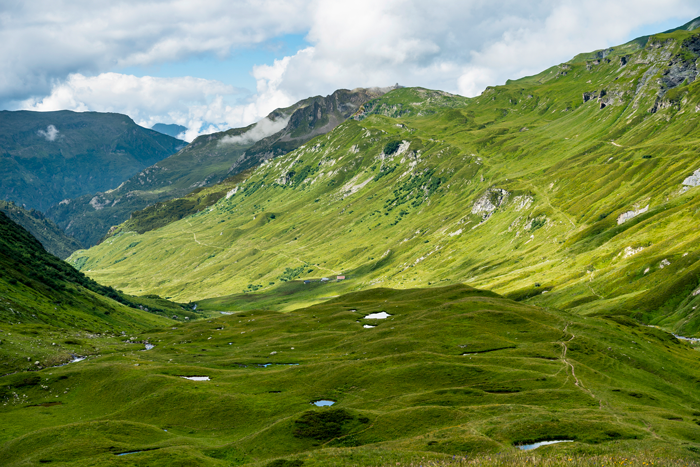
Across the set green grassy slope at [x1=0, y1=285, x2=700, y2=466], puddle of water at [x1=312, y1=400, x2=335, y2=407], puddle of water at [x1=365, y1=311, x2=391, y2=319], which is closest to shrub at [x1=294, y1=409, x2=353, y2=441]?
green grassy slope at [x1=0, y1=285, x2=700, y2=466]

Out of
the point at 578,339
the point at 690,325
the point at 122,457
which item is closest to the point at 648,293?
the point at 690,325

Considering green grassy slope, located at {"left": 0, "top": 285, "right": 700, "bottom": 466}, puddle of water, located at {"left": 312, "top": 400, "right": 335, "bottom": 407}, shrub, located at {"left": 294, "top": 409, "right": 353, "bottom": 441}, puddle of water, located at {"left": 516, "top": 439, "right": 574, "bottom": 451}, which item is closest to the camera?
puddle of water, located at {"left": 516, "top": 439, "right": 574, "bottom": 451}

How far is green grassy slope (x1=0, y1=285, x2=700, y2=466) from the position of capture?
55625mm

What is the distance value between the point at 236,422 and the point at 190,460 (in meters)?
20.6

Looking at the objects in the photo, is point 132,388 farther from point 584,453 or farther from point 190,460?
point 584,453

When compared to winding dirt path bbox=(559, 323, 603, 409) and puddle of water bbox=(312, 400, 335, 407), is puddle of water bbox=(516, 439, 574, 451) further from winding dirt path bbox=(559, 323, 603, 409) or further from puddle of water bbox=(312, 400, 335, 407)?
puddle of water bbox=(312, 400, 335, 407)

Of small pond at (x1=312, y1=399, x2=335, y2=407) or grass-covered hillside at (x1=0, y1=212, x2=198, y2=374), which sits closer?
small pond at (x1=312, y1=399, x2=335, y2=407)

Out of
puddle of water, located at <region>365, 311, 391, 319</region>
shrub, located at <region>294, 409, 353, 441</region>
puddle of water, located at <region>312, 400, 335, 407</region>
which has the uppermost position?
shrub, located at <region>294, 409, 353, 441</region>

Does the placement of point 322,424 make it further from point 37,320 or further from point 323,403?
point 37,320

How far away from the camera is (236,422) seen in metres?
72.6

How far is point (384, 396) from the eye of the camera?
256 ft

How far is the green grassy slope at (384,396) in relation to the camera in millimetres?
55625

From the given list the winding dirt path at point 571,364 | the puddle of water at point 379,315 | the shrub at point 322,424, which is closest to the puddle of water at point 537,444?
the winding dirt path at point 571,364

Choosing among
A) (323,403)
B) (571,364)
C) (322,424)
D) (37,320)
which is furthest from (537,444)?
(37,320)
